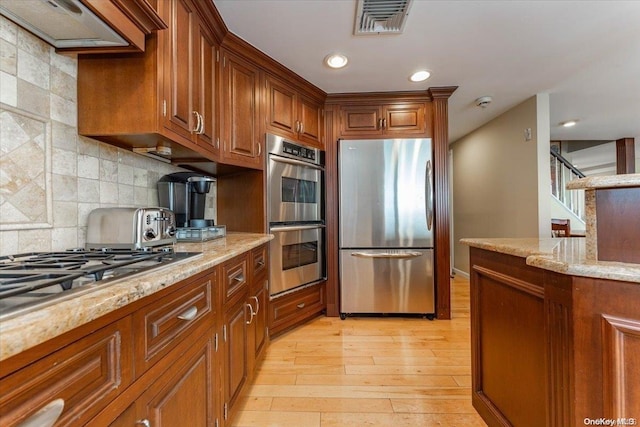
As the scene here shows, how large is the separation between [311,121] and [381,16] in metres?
1.13

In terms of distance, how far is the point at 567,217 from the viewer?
3898 mm

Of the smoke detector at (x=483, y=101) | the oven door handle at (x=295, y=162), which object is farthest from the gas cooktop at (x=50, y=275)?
the smoke detector at (x=483, y=101)

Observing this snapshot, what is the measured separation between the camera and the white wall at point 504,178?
2.87 metres

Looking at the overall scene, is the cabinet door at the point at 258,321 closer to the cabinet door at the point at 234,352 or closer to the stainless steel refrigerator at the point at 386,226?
the cabinet door at the point at 234,352

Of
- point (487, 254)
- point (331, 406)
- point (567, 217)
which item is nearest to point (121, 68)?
point (487, 254)

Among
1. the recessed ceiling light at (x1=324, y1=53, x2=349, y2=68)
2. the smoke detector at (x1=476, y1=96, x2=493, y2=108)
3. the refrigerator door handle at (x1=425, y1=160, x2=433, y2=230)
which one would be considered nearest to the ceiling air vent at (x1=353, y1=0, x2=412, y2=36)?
the recessed ceiling light at (x1=324, y1=53, x2=349, y2=68)

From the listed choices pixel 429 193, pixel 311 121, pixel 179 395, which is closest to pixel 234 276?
pixel 179 395

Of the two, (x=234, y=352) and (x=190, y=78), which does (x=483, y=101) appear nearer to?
(x=190, y=78)

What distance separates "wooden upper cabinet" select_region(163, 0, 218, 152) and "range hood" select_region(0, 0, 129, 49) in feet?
0.82

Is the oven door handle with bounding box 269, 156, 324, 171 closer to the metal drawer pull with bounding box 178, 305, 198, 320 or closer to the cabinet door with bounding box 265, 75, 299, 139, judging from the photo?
the cabinet door with bounding box 265, 75, 299, 139

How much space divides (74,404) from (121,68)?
3.93ft

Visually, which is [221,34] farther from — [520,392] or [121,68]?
[520,392]

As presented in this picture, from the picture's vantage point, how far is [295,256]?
2443 millimetres

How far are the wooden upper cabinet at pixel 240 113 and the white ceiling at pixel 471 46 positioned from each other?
0.19 metres
